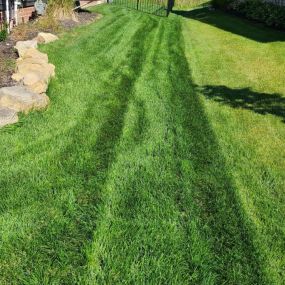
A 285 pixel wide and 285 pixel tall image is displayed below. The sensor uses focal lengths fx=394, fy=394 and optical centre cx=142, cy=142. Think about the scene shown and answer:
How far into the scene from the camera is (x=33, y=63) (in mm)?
8914

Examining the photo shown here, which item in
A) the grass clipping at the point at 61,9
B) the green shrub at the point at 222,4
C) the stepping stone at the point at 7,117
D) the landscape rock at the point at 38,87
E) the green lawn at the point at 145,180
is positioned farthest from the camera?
the green shrub at the point at 222,4

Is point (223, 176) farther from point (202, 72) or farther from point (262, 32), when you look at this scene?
point (262, 32)

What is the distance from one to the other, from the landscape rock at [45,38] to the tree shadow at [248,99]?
5.32 m

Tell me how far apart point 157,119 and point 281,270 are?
155 inches

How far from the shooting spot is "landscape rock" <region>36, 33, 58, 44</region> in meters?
12.0

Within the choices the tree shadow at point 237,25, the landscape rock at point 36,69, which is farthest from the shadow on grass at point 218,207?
the tree shadow at point 237,25

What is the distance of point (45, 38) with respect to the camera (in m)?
12.2

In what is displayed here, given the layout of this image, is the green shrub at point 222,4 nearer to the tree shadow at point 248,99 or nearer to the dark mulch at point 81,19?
the dark mulch at point 81,19

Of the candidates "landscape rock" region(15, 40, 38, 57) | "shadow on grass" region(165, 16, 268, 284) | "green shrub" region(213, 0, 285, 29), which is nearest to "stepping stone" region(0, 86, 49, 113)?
"shadow on grass" region(165, 16, 268, 284)

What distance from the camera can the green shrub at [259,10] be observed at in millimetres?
18922

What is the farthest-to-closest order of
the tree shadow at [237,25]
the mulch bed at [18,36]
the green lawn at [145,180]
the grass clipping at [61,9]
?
1. the tree shadow at [237,25]
2. the grass clipping at [61,9]
3. the mulch bed at [18,36]
4. the green lawn at [145,180]

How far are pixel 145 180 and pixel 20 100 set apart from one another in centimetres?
299

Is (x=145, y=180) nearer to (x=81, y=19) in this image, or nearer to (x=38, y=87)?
(x=38, y=87)

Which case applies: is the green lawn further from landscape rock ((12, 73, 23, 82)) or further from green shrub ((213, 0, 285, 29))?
green shrub ((213, 0, 285, 29))
